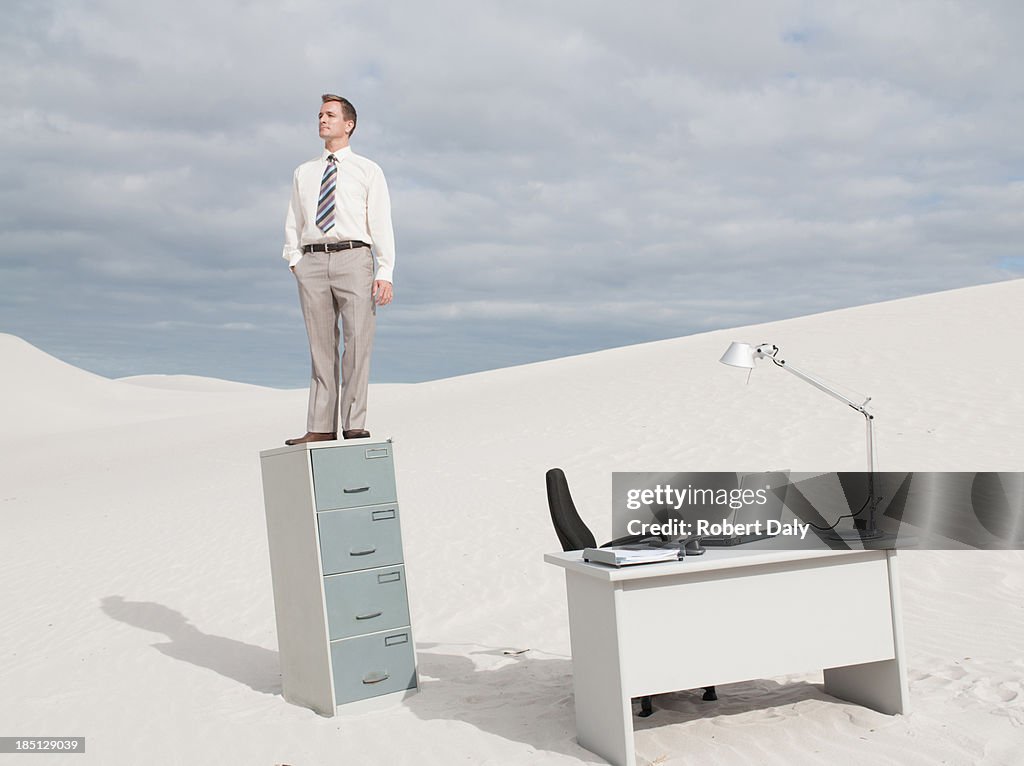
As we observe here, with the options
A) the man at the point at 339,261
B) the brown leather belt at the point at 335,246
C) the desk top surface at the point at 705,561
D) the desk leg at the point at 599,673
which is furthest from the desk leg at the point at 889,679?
the brown leather belt at the point at 335,246

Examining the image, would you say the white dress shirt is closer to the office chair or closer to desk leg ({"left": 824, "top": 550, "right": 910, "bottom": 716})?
the office chair

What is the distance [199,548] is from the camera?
11539 millimetres

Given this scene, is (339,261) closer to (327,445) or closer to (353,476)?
(327,445)

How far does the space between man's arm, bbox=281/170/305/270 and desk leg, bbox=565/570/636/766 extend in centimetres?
277

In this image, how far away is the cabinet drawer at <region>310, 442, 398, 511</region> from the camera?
5645 millimetres

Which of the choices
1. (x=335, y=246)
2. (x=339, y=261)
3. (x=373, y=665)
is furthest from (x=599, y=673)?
(x=335, y=246)

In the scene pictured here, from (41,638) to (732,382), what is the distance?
1322cm

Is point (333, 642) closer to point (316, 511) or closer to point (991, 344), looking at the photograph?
point (316, 511)

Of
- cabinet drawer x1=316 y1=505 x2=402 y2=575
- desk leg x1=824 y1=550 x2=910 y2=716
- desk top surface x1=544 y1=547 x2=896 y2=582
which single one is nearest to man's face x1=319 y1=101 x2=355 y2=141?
cabinet drawer x1=316 y1=505 x2=402 y2=575

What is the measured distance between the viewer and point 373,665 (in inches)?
226

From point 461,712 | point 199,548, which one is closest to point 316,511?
point 461,712

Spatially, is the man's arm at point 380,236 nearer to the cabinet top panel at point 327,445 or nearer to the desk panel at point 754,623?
the cabinet top panel at point 327,445

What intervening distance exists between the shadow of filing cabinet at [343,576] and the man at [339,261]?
27cm

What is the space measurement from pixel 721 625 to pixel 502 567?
16.4ft
